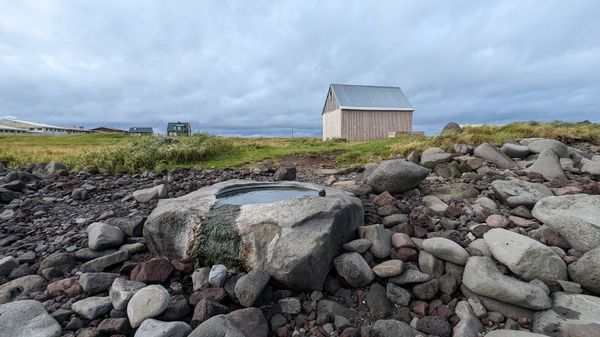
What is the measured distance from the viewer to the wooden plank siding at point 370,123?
2045 cm

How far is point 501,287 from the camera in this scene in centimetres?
268

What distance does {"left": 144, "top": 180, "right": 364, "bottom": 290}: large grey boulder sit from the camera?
295 cm

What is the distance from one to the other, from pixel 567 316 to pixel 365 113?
18.9 m

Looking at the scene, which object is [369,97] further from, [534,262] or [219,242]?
[219,242]

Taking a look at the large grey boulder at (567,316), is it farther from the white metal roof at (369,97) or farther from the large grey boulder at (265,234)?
the white metal roof at (369,97)

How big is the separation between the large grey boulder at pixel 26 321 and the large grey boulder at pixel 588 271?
437 cm

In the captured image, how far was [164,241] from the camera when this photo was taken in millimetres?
3377

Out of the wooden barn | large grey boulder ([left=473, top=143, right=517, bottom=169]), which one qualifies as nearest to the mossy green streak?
large grey boulder ([left=473, top=143, right=517, bottom=169])

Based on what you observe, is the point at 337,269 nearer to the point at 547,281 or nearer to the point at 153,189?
the point at 547,281

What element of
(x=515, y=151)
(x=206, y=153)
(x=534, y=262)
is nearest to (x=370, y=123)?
(x=206, y=153)

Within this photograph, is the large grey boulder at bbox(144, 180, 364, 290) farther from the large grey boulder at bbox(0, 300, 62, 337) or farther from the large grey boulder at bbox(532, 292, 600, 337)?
the large grey boulder at bbox(532, 292, 600, 337)

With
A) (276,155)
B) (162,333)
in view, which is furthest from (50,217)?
(276,155)

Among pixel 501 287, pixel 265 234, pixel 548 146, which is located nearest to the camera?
pixel 501 287

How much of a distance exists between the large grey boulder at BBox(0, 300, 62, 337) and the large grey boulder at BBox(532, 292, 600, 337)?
379 cm
